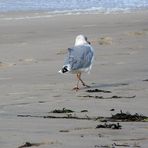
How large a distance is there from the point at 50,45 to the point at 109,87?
6047mm

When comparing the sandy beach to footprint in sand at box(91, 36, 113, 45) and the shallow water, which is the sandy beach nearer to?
footprint in sand at box(91, 36, 113, 45)

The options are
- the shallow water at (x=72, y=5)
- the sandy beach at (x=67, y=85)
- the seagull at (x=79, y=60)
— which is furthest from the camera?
the shallow water at (x=72, y=5)

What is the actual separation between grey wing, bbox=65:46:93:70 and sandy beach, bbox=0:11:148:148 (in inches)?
12.8

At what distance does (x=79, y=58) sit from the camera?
970 cm

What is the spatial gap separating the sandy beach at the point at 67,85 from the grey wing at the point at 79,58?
12.8 inches

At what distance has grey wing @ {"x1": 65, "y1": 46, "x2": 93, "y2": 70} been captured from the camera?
9609 mm

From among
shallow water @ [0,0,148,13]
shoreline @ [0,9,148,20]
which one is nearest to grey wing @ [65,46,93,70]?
shoreline @ [0,9,148,20]

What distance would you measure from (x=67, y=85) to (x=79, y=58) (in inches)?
18.0

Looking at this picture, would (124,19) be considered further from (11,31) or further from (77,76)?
(77,76)

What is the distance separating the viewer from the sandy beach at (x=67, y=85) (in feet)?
17.3

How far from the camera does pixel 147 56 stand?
12344mm

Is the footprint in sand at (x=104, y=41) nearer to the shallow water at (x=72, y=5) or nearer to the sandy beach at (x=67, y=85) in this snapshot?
the sandy beach at (x=67, y=85)

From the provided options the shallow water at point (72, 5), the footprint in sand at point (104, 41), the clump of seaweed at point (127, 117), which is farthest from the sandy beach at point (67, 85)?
the shallow water at point (72, 5)

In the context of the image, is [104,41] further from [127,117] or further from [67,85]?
[127,117]
